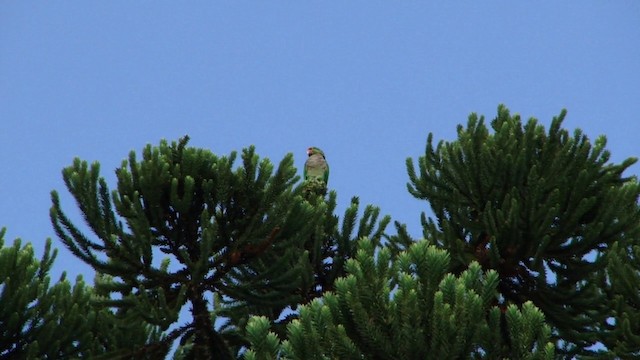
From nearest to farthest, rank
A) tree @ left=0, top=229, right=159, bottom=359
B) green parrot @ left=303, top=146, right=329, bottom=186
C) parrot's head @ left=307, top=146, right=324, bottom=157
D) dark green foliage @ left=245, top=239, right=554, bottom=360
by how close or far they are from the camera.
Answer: dark green foliage @ left=245, top=239, right=554, bottom=360
tree @ left=0, top=229, right=159, bottom=359
green parrot @ left=303, top=146, right=329, bottom=186
parrot's head @ left=307, top=146, right=324, bottom=157

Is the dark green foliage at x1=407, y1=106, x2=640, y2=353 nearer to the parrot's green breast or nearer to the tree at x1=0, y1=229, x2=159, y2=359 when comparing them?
the parrot's green breast

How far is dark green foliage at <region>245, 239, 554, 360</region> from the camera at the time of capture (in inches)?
248

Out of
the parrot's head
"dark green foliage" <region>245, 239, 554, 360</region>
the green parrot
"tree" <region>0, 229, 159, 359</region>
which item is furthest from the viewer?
the parrot's head

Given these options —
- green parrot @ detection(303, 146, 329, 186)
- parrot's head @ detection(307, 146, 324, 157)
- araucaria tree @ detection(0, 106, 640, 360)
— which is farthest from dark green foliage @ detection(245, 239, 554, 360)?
parrot's head @ detection(307, 146, 324, 157)

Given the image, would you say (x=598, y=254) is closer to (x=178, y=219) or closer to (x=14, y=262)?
(x=178, y=219)

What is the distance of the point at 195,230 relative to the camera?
930cm

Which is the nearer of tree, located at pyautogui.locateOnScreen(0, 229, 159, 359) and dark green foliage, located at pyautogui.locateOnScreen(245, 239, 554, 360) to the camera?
dark green foliage, located at pyautogui.locateOnScreen(245, 239, 554, 360)

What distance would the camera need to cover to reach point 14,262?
888 cm

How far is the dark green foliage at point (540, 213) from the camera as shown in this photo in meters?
9.56

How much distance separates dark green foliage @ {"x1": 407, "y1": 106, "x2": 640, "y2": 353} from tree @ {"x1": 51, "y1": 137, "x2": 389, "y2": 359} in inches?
69.6

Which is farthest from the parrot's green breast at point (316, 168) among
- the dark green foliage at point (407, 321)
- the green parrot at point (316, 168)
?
the dark green foliage at point (407, 321)

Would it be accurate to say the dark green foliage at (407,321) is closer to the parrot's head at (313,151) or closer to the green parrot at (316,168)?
the green parrot at (316,168)

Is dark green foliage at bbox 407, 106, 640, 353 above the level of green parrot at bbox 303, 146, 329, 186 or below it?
below

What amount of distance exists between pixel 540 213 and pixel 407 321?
3570 millimetres
